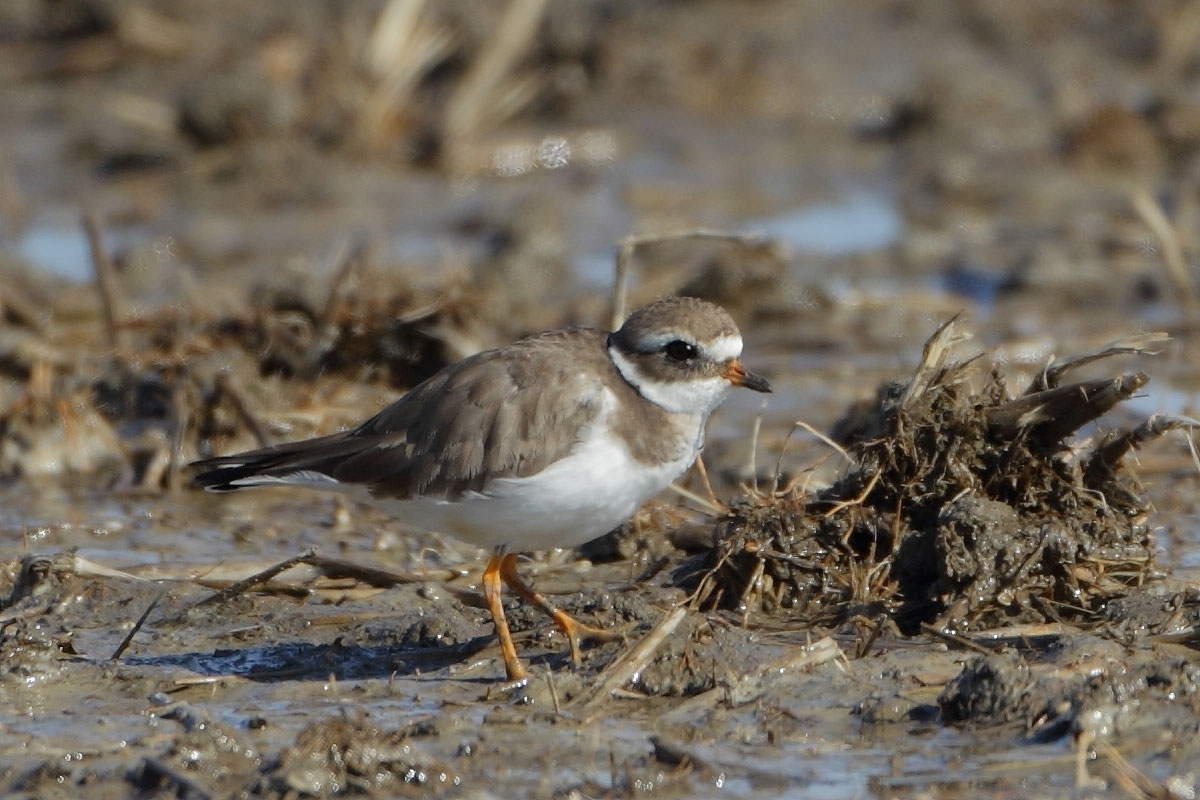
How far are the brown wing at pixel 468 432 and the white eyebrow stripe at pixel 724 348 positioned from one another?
0.42 metres

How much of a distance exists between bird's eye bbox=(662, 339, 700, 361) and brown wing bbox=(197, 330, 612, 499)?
0.25m

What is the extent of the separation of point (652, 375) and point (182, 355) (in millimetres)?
4163

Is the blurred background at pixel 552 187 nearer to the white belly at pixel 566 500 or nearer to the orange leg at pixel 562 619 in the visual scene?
the orange leg at pixel 562 619

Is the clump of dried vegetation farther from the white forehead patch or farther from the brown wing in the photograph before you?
the brown wing

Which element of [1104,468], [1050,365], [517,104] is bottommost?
[1104,468]

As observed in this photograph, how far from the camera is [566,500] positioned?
21.0ft

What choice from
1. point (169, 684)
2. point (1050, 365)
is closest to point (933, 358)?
point (1050, 365)

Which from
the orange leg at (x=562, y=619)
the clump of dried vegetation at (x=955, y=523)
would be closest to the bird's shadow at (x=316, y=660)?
the orange leg at (x=562, y=619)

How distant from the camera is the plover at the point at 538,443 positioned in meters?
6.49

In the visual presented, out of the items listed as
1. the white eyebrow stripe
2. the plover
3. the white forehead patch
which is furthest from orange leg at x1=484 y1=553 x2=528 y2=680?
the white eyebrow stripe

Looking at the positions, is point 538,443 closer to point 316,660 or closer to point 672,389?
point 672,389

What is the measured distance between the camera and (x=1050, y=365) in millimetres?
7023

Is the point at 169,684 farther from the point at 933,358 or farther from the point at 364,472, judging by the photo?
the point at 933,358

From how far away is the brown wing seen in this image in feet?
21.6
